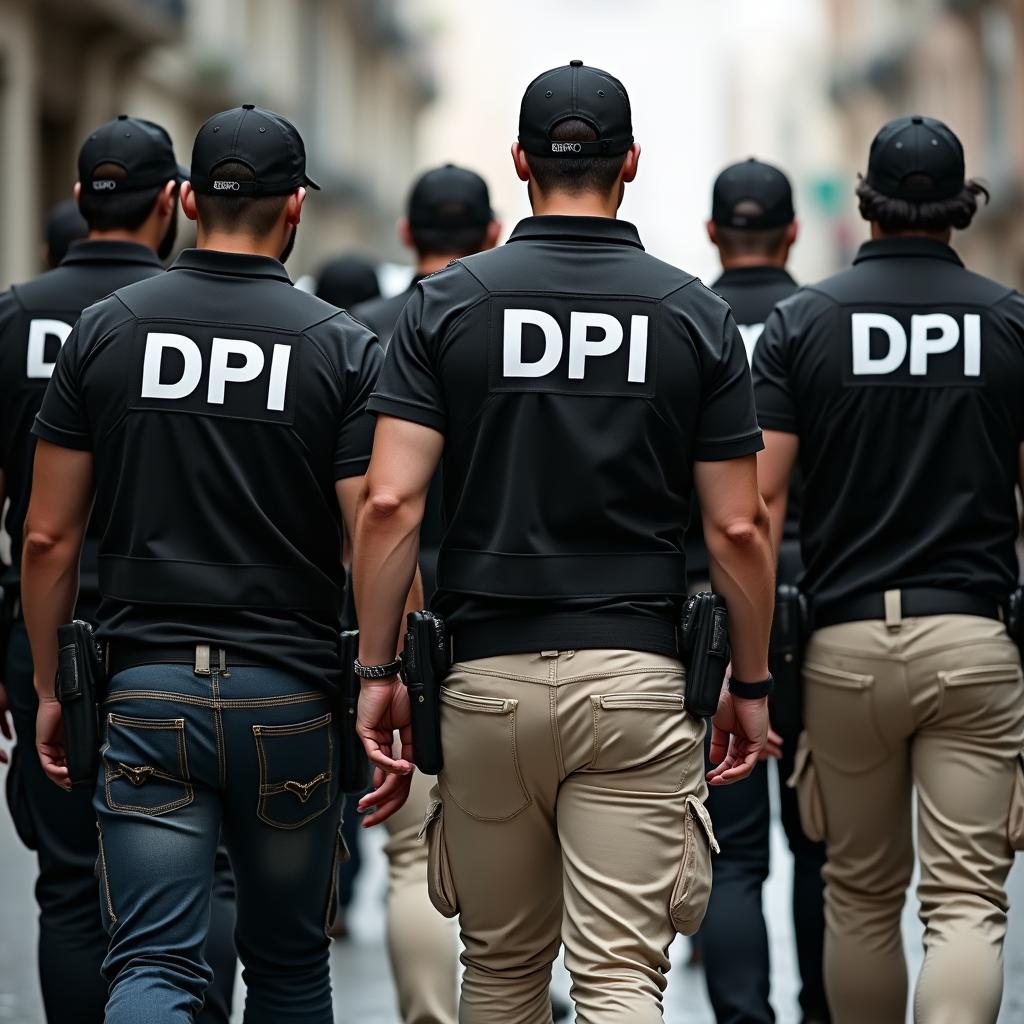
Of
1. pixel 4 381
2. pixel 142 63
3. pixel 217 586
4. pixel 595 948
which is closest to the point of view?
pixel 595 948

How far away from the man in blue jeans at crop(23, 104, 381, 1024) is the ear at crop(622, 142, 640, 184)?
0.63 meters

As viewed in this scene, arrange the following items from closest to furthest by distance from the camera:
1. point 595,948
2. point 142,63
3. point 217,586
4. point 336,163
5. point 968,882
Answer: point 595,948, point 217,586, point 968,882, point 142,63, point 336,163

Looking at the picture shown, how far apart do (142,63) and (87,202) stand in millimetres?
19707

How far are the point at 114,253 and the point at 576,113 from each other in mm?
1443

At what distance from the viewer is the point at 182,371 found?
4.08 m

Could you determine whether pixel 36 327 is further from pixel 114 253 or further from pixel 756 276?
pixel 756 276

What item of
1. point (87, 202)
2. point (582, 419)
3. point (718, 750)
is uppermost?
point (87, 202)

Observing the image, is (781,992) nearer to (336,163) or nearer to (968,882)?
(968,882)

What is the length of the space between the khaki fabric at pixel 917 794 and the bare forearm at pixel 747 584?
2.39ft

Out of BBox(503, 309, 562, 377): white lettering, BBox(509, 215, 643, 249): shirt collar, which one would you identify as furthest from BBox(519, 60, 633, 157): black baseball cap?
BBox(503, 309, 562, 377): white lettering

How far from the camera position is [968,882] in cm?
461

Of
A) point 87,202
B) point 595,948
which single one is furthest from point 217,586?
point 87,202

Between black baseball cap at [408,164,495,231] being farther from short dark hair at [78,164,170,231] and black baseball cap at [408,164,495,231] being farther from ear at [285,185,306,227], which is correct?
ear at [285,185,306,227]

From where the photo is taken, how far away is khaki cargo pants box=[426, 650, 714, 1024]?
3.83m
